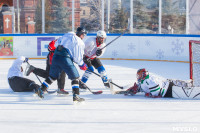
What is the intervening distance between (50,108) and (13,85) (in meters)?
1.30

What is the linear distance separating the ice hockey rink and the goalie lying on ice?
4.3 inches

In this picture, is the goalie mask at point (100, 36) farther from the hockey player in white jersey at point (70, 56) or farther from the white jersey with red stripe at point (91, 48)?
the hockey player in white jersey at point (70, 56)

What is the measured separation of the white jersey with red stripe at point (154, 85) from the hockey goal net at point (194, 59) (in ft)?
2.61

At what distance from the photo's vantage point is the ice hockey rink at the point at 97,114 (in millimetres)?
3764

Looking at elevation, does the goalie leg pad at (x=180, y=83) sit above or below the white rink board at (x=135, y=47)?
below

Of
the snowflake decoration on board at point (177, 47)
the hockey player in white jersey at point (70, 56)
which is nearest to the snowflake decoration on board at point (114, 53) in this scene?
the snowflake decoration on board at point (177, 47)

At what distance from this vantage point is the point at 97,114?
4.42 metres

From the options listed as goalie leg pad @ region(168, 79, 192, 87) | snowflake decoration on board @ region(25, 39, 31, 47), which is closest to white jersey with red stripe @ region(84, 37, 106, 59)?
goalie leg pad @ region(168, 79, 192, 87)

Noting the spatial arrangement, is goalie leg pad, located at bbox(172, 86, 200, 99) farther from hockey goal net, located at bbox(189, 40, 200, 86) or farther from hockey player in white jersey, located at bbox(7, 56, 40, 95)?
hockey player in white jersey, located at bbox(7, 56, 40, 95)

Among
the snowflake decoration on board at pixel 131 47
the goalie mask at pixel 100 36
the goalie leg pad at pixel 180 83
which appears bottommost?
the goalie leg pad at pixel 180 83

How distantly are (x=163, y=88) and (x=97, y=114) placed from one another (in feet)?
4.38

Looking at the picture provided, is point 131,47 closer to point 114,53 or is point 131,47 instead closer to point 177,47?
point 114,53

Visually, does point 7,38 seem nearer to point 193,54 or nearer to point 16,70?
point 16,70

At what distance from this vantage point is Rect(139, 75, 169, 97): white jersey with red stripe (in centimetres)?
526
